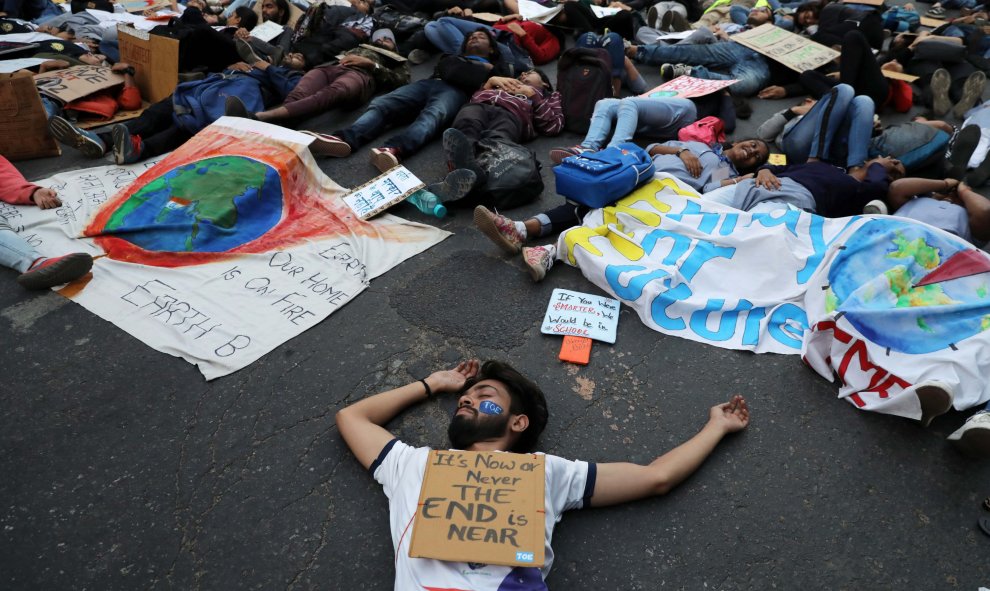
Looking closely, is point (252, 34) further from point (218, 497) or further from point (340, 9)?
point (218, 497)

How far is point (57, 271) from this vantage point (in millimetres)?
3053

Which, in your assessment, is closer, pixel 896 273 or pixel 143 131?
pixel 896 273

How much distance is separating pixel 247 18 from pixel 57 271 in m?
5.12

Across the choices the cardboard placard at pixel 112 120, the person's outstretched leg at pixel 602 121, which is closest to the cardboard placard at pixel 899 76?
the person's outstretched leg at pixel 602 121

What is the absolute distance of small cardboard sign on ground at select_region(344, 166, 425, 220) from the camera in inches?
150

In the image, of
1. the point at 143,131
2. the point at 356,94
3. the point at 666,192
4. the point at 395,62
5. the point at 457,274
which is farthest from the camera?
the point at 395,62

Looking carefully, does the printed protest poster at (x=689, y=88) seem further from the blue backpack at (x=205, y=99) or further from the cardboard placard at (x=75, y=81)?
the cardboard placard at (x=75, y=81)

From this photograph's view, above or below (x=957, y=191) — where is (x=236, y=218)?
below

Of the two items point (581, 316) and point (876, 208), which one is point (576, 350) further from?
point (876, 208)

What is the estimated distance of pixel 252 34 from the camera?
6.50 metres

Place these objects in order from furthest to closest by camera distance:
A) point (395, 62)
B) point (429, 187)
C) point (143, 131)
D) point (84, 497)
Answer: point (395, 62)
point (143, 131)
point (429, 187)
point (84, 497)

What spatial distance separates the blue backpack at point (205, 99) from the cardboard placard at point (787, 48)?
16.1 feet

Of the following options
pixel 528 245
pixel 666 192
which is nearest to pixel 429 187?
pixel 528 245

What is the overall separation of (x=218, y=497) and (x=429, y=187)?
233 centimetres
